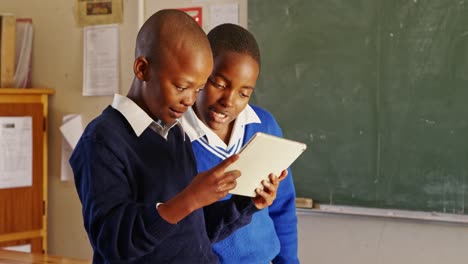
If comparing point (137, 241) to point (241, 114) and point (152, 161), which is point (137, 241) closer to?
point (152, 161)

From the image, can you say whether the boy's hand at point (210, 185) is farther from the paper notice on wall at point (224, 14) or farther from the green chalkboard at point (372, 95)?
the paper notice on wall at point (224, 14)

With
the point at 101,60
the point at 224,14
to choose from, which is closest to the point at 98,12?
the point at 101,60

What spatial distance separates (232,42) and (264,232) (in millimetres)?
501

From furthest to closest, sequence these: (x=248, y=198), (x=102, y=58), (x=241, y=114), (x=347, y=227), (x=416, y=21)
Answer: (x=102, y=58) < (x=347, y=227) < (x=416, y=21) < (x=241, y=114) < (x=248, y=198)

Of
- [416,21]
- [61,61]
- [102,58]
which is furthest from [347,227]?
[61,61]

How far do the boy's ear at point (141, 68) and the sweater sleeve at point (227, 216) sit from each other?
365 mm

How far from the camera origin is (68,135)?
149 inches

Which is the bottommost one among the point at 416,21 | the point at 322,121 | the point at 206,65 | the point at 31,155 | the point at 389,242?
the point at 389,242

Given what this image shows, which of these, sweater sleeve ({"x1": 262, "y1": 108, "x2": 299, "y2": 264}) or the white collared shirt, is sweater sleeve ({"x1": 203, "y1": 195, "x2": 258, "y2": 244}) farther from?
sweater sleeve ({"x1": 262, "y1": 108, "x2": 299, "y2": 264})

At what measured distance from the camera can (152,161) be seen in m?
1.27

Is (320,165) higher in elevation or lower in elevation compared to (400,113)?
lower

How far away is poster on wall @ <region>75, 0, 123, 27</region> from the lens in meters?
3.64

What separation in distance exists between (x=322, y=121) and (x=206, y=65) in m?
1.71

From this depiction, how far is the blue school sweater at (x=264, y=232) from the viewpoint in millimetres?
1606
